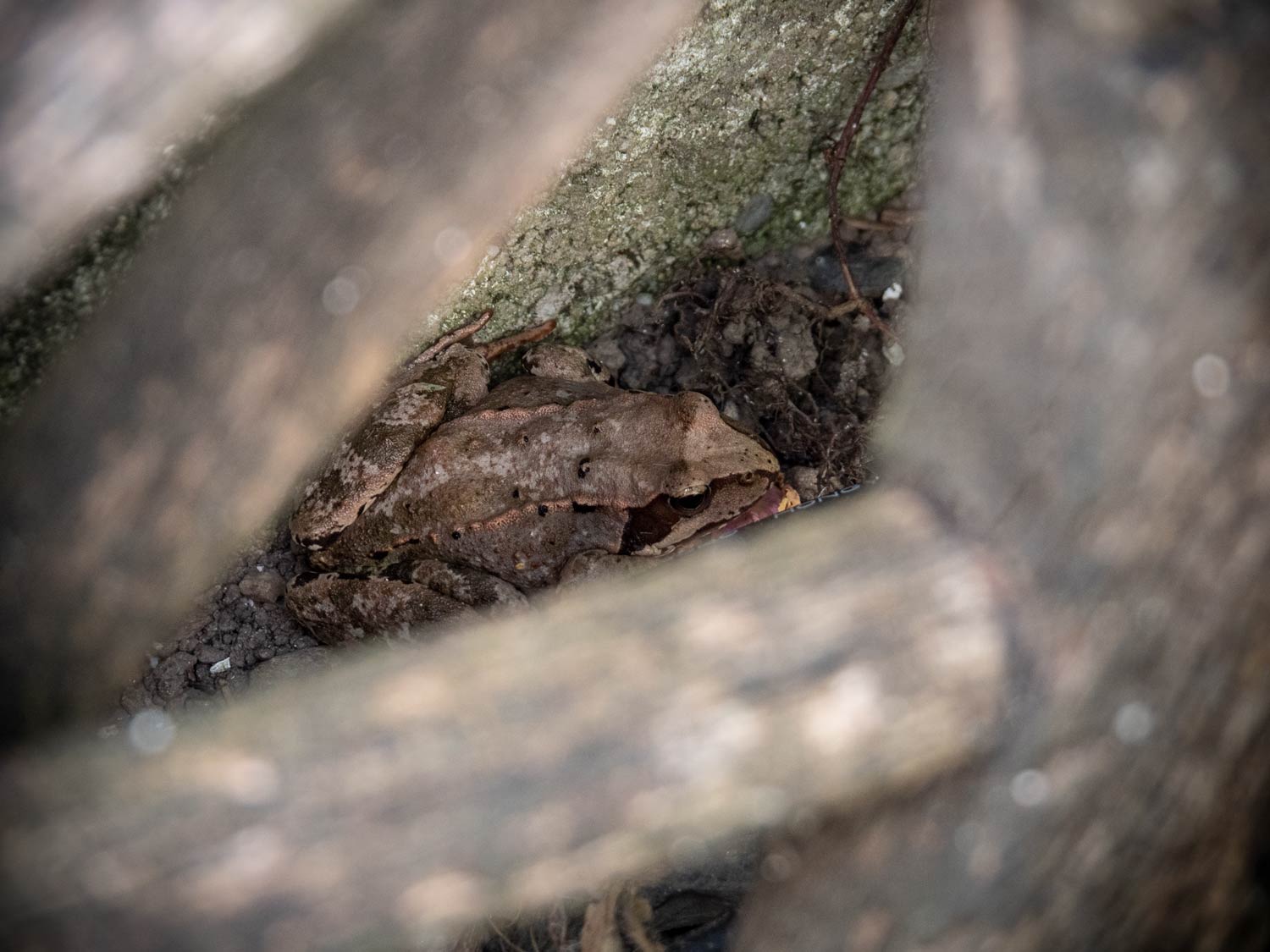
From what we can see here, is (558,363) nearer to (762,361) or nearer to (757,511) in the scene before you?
(762,361)

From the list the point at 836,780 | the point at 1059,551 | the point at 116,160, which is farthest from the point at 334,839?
the point at 1059,551

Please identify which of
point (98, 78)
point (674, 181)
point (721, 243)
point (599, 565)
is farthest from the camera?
point (721, 243)

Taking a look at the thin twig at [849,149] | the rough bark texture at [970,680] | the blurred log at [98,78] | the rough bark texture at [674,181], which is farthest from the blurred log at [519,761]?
the thin twig at [849,149]

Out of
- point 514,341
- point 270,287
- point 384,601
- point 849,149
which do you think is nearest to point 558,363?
point 514,341

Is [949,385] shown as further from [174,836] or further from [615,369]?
[615,369]

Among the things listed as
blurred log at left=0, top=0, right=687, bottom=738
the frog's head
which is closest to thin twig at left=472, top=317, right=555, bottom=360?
the frog's head
